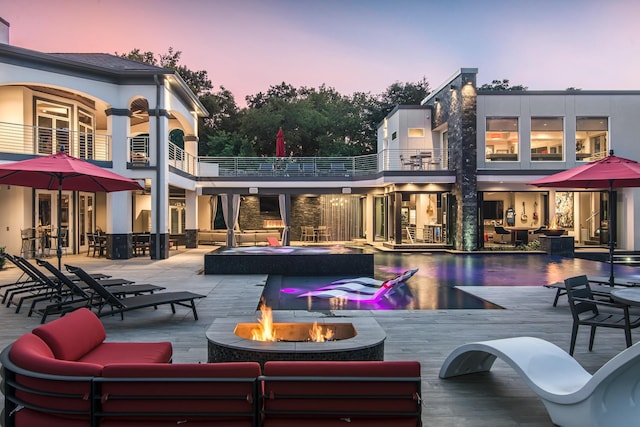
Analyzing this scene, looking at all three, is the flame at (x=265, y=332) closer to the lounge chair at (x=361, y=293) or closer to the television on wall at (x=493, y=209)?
the lounge chair at (x=361, y=293)

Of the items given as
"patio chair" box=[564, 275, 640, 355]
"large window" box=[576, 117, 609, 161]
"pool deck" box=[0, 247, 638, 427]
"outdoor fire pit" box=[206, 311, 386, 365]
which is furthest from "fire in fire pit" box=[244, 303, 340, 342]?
"large window" box=[576, 117, 609, 161]

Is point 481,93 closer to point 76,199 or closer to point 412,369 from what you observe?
point 76,199

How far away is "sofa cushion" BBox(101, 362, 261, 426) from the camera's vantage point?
8.43 ft

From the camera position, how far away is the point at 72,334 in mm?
3568

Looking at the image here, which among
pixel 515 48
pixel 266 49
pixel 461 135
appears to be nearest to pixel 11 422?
pixel 461 135

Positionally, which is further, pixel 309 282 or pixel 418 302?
pixel 309 282

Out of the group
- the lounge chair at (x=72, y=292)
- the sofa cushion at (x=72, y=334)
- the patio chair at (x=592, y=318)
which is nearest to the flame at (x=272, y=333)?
the sofa cushion at (x=72, y=334)

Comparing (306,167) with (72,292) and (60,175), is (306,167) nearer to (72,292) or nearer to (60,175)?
(60,175)

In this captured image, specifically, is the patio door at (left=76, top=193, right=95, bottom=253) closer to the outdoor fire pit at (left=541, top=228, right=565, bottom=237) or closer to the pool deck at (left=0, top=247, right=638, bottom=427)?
the pool deck at (left=0, top=247, right=638, bottom=427)

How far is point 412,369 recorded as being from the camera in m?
2.58

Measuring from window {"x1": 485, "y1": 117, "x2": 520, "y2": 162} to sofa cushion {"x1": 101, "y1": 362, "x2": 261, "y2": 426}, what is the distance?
19.1 meters

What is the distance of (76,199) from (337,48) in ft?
111

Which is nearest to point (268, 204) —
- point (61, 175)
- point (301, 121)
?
point (301, 121)

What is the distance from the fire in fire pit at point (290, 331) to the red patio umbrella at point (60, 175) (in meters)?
4.68
